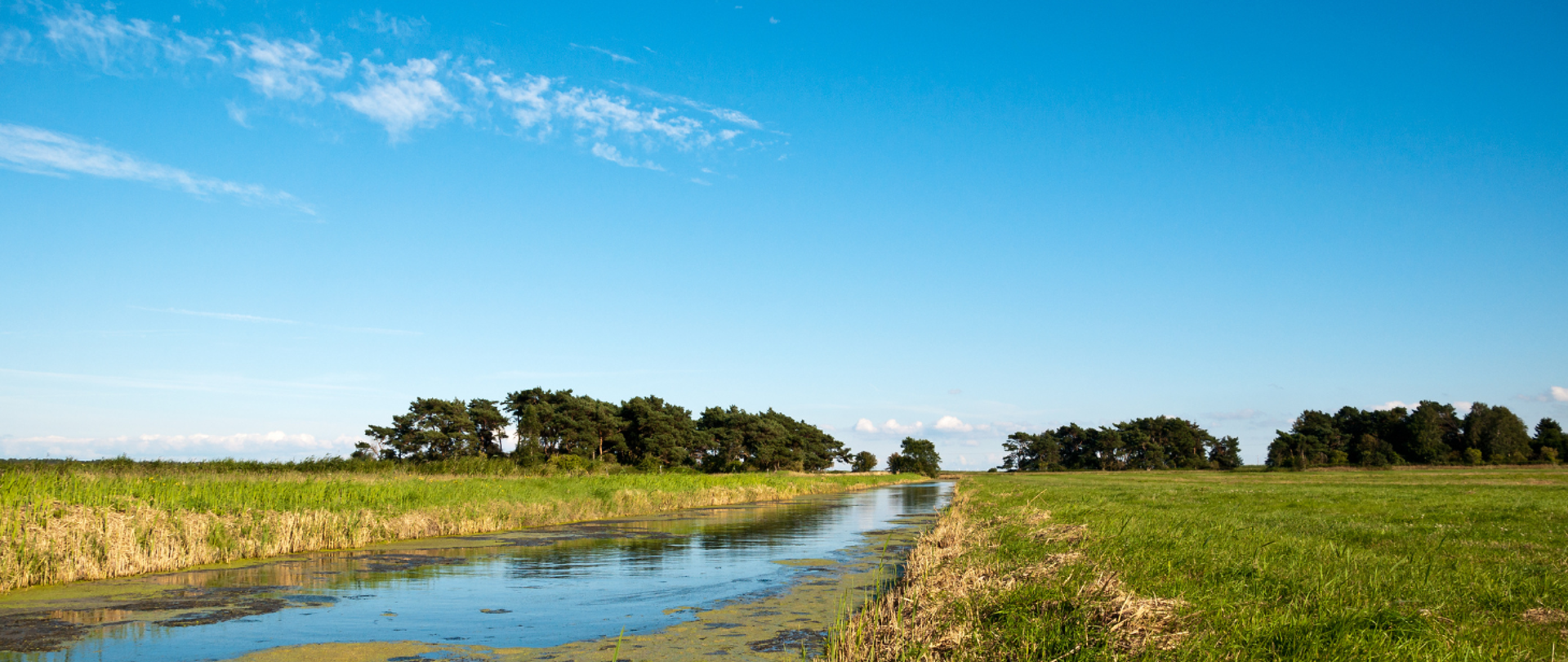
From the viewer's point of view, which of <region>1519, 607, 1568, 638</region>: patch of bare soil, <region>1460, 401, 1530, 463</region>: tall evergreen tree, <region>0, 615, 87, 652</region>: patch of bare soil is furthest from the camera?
<region>1460, 401, 1530, 463</region>: tall evergreen tree

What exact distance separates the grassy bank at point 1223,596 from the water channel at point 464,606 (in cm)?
213

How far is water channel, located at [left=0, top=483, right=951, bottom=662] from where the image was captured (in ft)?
37.1

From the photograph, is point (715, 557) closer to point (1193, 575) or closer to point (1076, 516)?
point (1076, 516)

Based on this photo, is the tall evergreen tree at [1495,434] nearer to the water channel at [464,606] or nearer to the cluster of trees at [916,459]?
the cluster of trees at [916,459]

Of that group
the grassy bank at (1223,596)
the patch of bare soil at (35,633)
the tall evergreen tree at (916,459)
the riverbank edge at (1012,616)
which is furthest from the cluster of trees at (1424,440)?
the patch of bare soil at (35,633)

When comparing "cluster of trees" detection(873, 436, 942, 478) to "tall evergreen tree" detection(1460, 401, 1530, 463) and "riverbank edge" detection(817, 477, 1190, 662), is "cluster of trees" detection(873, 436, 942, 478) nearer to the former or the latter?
"tall evergreen tree" detection(1460, 401, 1530, 463)

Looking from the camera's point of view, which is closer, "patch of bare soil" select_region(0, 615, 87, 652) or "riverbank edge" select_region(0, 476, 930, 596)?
"patch of bare soil" select_region(0, 615, 87, 652)

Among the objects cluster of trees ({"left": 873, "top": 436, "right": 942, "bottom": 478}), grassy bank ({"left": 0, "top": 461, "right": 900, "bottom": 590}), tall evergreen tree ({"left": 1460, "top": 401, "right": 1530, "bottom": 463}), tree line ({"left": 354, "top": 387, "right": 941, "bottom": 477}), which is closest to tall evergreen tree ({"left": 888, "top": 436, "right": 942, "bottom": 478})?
cluster of trees ({"left": 873, "top": 436, "right": 942, "bottom": 478})

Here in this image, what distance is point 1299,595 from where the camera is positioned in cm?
943

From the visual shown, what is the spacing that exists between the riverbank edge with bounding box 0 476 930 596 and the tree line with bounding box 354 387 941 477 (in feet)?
148

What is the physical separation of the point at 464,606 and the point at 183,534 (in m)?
9.36

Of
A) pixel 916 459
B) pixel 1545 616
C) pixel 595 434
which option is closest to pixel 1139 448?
pixel 916 459

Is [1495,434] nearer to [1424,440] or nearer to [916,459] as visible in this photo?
[1424,440]

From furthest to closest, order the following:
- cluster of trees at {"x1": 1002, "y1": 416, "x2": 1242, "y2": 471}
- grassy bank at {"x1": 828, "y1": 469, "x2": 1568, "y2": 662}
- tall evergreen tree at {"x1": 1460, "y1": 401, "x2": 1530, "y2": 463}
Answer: cluster of trees at {"x1": 1002, "y1": 416, "x2": 1242, "y2": 471} < tall evergreen tree at {"x1": 1460, "y1": 401, "x2": 1530, "y2": 463} < grassy bank at {"x1": 828, "y1": 469, "x2": 1568, "y2": 662}
